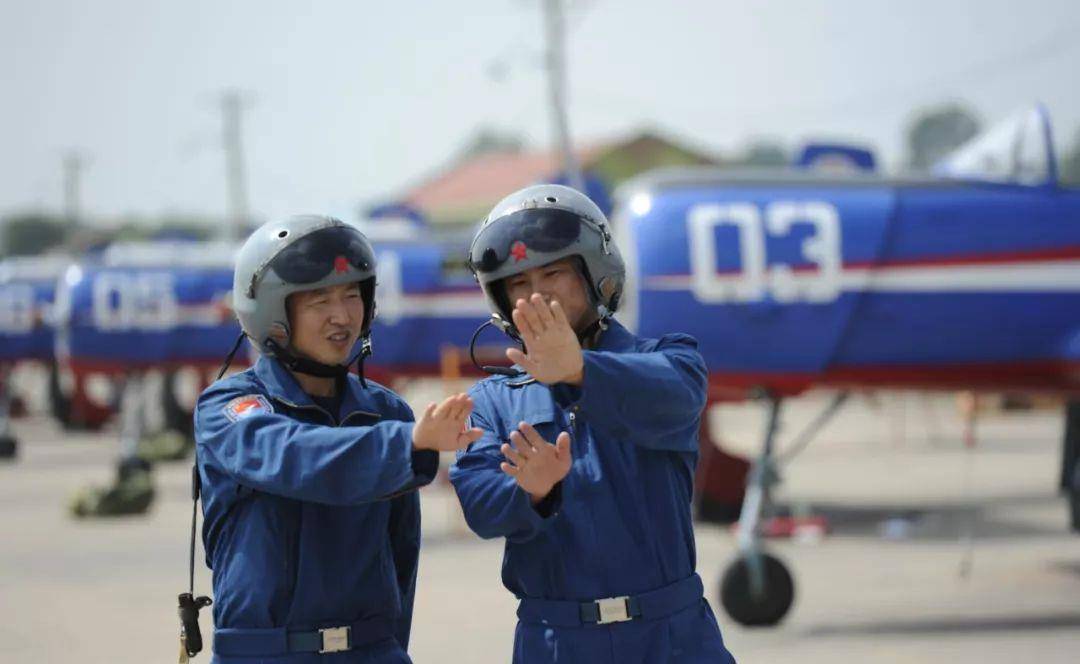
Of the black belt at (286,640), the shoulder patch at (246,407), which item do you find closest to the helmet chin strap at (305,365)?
the shoulder patch at (246,407)

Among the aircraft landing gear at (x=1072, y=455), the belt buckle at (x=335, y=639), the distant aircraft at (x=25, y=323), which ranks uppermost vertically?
the belt buckle at (x=335, y=639)

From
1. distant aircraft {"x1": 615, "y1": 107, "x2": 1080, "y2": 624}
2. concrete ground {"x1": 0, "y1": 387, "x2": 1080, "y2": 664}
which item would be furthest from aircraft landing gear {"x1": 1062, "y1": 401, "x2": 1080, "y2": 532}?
concrete ground {"x1": 0, "y1": 387, "x2": 1080, "y2": 664}

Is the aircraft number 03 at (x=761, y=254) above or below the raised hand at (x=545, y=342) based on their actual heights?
below

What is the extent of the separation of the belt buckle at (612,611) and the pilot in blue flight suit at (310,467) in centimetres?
52

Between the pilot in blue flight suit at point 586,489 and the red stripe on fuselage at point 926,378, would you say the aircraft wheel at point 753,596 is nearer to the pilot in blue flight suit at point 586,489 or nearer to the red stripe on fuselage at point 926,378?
the red stripe on fuselage at point 926,378

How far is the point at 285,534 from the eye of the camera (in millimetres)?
3885

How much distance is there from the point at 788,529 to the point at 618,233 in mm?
3994

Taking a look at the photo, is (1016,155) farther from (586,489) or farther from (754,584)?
(586,489)

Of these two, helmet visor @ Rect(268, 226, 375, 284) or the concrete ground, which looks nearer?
helmet visor @ Rect(268, 226, 375, 284)

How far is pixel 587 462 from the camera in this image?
3.80 meters

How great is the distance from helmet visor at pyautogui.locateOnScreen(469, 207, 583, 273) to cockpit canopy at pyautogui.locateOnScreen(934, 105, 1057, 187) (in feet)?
24.9

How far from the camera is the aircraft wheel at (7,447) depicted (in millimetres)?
25766

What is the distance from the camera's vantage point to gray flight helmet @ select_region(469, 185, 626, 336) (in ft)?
12.4

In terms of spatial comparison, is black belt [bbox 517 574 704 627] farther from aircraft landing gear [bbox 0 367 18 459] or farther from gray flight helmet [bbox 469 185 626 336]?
aircraft landing gear [bbox 0 367 18 459]
